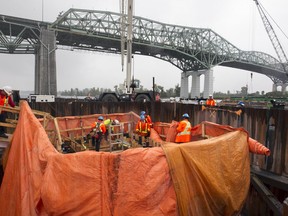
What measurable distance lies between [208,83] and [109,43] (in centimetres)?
3145

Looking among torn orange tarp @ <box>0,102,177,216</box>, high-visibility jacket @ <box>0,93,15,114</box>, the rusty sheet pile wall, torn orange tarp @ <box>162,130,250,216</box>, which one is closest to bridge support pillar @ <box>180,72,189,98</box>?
the rusty sheet pile wall

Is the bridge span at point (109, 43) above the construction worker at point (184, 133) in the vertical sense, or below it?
above

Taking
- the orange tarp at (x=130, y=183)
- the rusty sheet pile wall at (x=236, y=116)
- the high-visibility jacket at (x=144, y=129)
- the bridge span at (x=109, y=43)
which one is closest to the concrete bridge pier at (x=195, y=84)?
the bridge span at (x=109, y=43)

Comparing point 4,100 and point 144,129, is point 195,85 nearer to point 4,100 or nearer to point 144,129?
point 144,129

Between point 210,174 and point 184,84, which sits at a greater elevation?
point 184,84

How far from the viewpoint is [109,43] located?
5228 centimetres

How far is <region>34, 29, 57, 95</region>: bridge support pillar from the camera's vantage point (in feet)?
112

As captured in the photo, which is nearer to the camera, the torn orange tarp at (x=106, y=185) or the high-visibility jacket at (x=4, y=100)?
the torn orange tarp at (x=106, y=185)

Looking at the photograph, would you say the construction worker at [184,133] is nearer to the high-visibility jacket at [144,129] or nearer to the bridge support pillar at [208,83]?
the high-visibility jacket at [144,129]

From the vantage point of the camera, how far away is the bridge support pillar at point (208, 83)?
210ft

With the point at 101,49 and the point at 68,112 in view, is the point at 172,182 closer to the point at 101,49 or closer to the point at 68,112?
the point at 68,112

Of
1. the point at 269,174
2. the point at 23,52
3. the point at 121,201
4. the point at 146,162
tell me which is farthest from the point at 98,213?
the point at 23,52

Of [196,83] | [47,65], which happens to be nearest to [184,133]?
[47,65]

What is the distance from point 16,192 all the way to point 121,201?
7.85 feet
